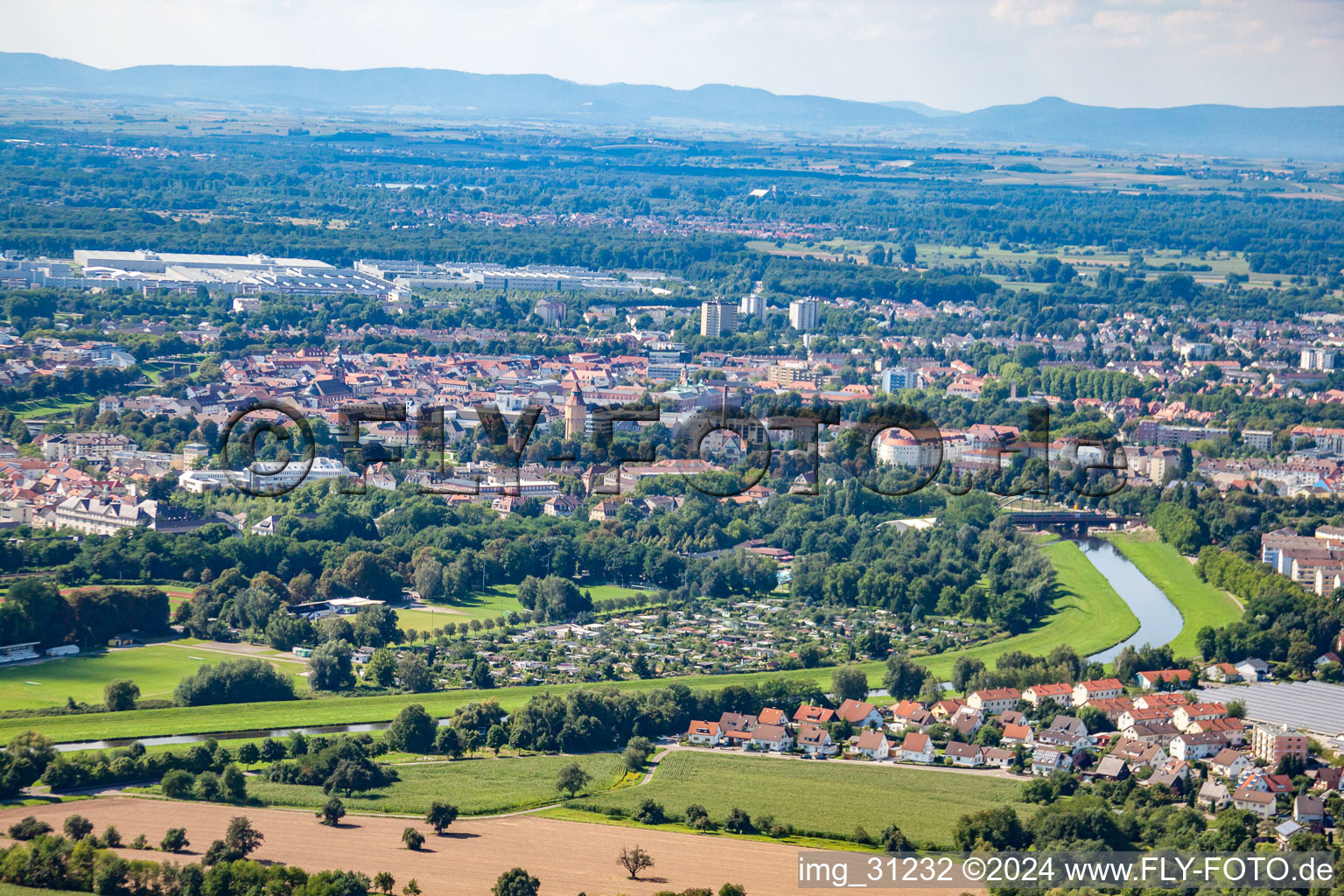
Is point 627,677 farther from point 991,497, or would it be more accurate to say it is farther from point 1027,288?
point 1027,288

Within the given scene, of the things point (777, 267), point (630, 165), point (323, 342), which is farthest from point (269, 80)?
point (323, 342)

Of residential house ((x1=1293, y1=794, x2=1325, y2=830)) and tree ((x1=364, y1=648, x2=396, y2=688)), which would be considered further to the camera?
tree ((x1=364, y1=648, x2=396, y2=688))

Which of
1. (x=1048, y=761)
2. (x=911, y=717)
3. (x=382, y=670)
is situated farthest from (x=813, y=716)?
(x=382, y=670)

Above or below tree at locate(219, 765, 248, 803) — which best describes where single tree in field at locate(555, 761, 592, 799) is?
below

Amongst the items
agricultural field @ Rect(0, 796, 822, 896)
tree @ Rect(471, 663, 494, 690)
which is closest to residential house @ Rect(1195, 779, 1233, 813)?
agricultural field @ Rect(0, 796, 822, 896)

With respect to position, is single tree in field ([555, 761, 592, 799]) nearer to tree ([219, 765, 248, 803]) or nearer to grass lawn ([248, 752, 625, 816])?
grass lawn ([248, 752, 625, 816])

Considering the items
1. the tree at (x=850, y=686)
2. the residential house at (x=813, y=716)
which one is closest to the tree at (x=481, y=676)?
the residential house at (x=813, y=716)

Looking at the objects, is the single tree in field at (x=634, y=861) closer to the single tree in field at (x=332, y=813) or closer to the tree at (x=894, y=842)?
the tree at (x=894, y=842)
